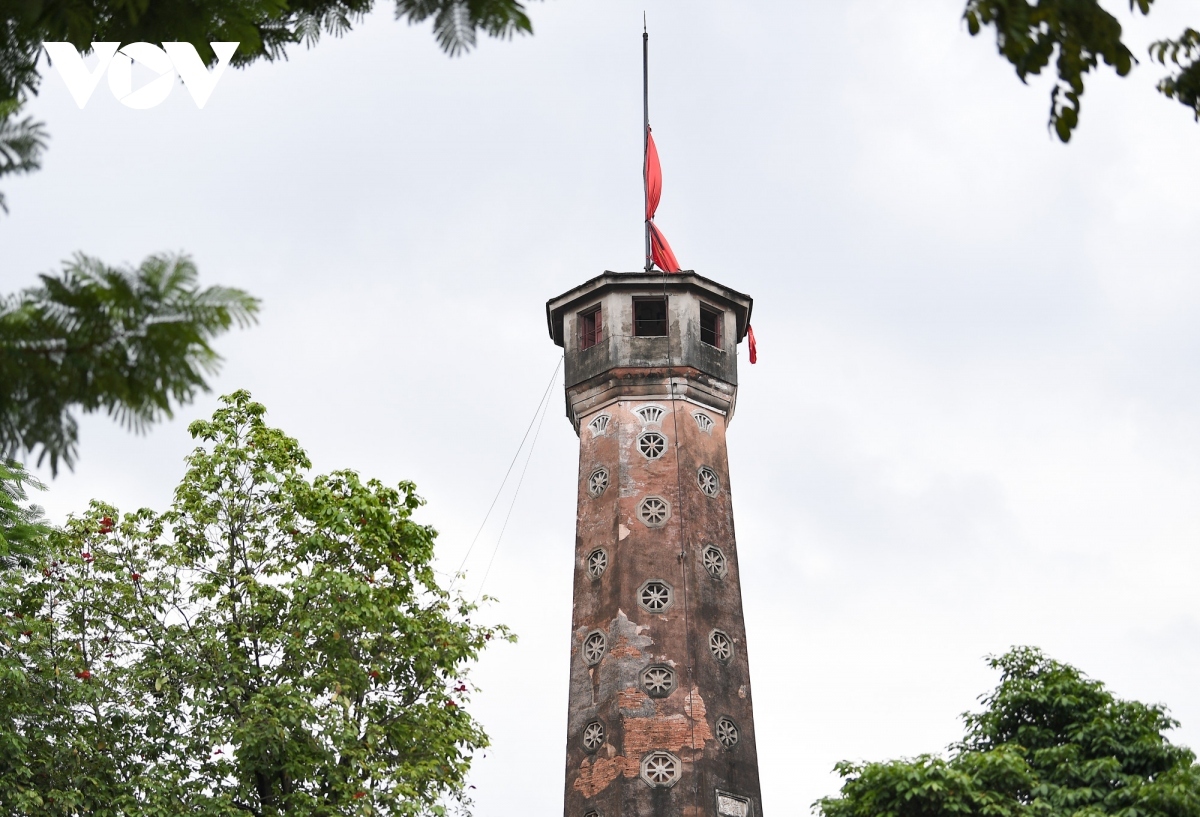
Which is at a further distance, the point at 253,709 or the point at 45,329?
the point at 253,709

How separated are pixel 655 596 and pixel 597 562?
1.59 metres

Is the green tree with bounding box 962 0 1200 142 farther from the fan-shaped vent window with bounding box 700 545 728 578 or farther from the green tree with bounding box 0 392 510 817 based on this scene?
the fan-shaped vent window with bounding box 700 545 728 578

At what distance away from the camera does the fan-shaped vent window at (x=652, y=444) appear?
33094 millimetres

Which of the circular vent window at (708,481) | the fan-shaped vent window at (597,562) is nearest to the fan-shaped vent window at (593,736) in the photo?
the fan-shaped vent window at (597,562)

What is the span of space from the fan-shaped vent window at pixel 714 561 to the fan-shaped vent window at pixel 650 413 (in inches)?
120

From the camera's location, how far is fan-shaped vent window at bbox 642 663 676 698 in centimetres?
3039

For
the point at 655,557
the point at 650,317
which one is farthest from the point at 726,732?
the point at 650,317

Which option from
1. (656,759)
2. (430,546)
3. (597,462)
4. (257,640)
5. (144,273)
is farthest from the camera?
(597,462)

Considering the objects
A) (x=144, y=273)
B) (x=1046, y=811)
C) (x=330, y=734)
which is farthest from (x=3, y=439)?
(x=1046, y=811)

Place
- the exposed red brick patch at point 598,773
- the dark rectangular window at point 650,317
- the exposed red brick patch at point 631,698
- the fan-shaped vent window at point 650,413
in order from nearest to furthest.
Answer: the exposed red brick patch at point 598,773 → the exposed red brick patch at point 631,698 → the fan-shaped vent window at point 650,413 → the dark rectangular window at point 650,317

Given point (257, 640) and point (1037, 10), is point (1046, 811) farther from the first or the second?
point (1037, 10)

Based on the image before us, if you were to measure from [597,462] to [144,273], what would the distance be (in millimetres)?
28864

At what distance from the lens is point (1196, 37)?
6.86 meters

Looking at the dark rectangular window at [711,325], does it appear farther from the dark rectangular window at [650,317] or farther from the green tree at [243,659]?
the green tree at [243,659]
